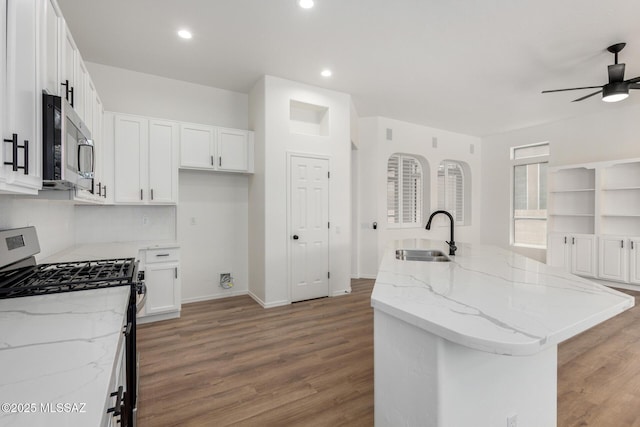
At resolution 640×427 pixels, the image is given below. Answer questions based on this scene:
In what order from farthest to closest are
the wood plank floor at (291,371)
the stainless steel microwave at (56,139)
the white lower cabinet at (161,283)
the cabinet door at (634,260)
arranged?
the cabinet door at (634,260)
the white lower cabinet at (161,283)
the wood plank floor at (291,371)
the stainless steel microwave at (56,139)

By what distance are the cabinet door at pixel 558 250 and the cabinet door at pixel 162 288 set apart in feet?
20.8

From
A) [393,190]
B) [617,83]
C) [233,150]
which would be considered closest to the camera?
[617,83]

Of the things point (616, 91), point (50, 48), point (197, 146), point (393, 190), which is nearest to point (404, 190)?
point (393, 190)

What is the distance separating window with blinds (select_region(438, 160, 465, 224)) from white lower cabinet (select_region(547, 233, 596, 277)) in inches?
74.2

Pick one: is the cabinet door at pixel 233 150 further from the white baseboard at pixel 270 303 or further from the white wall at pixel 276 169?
the white baseboard at pixel 270 303

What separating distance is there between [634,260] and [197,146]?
6705 mm

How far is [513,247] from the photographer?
6.62 meters

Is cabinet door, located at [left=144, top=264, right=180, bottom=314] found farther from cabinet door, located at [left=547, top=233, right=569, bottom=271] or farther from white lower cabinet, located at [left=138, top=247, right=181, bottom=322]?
cabinet door, located at [left=547, top=233, right=569, bottom=271]

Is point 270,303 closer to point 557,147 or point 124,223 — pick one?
point 124,223

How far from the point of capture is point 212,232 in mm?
4203

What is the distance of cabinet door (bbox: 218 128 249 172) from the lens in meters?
3.95

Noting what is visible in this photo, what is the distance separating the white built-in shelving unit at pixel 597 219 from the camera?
15.7 feet

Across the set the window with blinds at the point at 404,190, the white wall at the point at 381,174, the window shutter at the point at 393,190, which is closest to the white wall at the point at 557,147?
the white wall at the point at 381,174

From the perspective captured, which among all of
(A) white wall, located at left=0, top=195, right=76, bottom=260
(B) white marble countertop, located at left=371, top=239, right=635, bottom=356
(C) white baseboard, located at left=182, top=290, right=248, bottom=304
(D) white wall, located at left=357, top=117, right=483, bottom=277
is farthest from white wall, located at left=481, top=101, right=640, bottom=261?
(A) white wall, located at left=0, top=195, right=76, bottom=260
